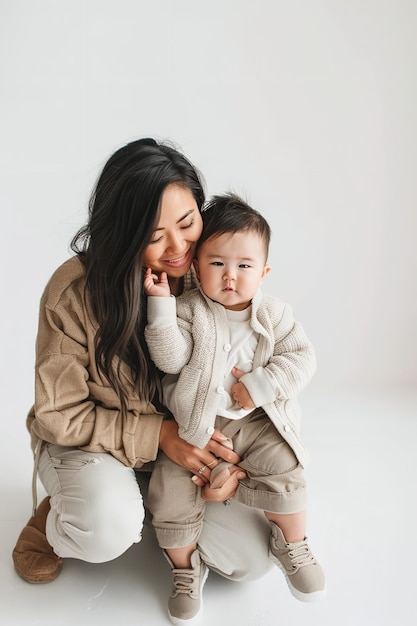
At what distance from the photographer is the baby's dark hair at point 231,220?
1.61 m

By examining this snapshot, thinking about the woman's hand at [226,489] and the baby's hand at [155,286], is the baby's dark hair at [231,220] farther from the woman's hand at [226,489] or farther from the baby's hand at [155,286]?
the woman's hand at [226,489]

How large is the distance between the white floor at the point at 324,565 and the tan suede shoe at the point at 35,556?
0.08ft

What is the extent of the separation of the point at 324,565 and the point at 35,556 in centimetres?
70

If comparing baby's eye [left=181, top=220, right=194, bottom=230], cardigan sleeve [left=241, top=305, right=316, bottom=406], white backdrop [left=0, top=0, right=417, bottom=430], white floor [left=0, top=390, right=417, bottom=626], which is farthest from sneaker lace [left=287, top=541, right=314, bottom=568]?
white backdrop [left=0, top=0, right=417, bottom=430]

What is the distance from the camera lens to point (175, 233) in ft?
5.20

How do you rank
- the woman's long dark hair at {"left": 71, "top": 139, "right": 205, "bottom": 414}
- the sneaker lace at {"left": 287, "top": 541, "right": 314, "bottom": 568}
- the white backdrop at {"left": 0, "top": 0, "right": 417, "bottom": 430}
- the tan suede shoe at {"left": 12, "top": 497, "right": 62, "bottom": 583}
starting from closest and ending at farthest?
1. the woman's long dark hair at {"left": 71, "top": 139, "right": 205, "bottom": 414}
2. the sneaker lace at {"left": 287, "top": 541, "right": 314, "bottom": 568}
3. the tan suede shoe at {"left": 12, "top": 497, "right": 62, "bottom": 583}
4. the white backdrop at {"left": 0, "top": 0, "right": 417, "bottom": 430}

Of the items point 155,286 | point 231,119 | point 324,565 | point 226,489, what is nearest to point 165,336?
point 155,286

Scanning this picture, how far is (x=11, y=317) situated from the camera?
2.90m

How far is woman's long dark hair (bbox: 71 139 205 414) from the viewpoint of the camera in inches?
61.3

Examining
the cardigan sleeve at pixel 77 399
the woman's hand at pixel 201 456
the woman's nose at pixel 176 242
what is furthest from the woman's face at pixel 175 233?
the woman's hand at pixel 201 456

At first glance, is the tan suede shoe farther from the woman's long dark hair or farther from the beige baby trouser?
the woman's long dark hair

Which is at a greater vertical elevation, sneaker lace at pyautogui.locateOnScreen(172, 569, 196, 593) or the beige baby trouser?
the beige baby trouser

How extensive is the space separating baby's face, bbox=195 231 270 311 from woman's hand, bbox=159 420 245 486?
1.03 ft

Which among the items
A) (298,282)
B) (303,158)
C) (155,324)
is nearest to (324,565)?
(155,324)
